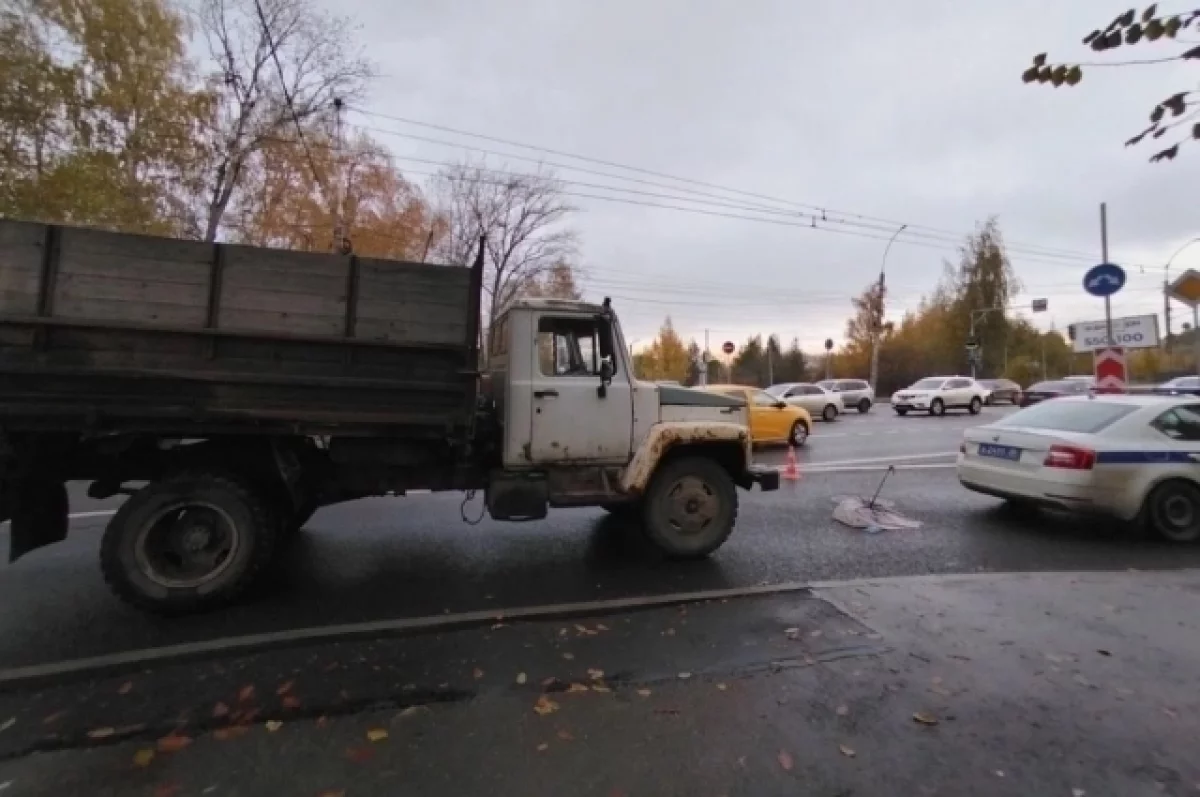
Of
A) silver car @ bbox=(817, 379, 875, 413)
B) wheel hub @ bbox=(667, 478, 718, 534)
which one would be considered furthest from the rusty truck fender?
silver car @ bbox=(817, 379, 875, 413)

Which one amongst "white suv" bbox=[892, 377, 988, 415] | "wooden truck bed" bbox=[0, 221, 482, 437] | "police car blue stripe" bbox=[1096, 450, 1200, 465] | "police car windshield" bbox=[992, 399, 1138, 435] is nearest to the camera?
"wooden truck bed" bbox=[0, 221, 482, 437]

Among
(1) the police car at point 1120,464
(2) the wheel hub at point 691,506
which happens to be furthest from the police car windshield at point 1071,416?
(2) the wheel hub at point 691,506

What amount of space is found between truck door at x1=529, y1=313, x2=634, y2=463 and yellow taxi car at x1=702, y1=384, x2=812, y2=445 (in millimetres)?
10303

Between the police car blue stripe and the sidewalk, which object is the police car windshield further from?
the sidewalk

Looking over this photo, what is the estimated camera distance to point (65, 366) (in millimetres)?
4043

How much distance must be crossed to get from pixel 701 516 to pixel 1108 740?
324cm

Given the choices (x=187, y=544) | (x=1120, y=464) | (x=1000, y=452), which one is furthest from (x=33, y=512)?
(x=1120, y=464)

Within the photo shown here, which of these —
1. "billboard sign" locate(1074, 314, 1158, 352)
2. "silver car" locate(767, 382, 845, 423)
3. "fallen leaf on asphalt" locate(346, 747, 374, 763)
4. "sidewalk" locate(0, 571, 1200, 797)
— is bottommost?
"fallen leaf on asphalt" locate(346, 747, 374, 763)

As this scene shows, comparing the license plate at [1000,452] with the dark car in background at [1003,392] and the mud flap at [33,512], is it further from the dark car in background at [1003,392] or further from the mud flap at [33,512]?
the dark car in background at [1003,392]

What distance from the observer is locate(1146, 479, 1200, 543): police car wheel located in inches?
258

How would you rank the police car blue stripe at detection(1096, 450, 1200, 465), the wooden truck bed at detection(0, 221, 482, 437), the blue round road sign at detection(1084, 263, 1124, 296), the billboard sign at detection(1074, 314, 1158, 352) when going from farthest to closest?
1. the billboard sign at detection(1074, 314, 1158, 352)
2. the blue round road sign at detection(1084, 263, 1124, 296)
3. the police car blue stripe at detection(1096, 450, 1200, 465)
4. the wooden truck bed at detection(0, 221, 482, 437)

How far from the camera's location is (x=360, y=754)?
2768mm

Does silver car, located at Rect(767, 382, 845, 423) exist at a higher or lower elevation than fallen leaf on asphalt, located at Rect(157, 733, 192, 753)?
higher

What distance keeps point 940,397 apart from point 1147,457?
2438 centimetres
